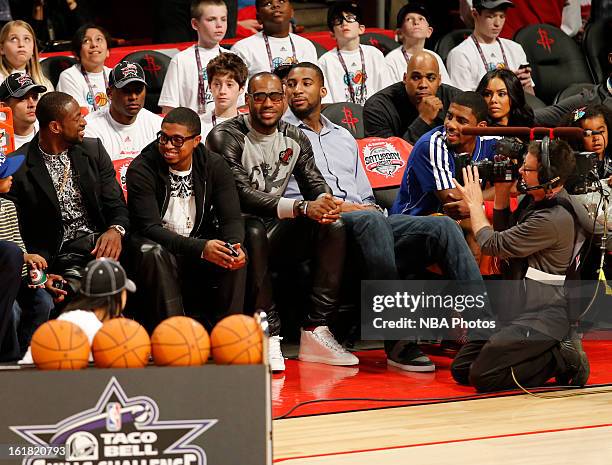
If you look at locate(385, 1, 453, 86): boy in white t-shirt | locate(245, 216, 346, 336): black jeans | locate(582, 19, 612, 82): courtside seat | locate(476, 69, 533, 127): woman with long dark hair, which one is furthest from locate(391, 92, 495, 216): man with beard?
locate(582, 19, 612, 82): courtside seat

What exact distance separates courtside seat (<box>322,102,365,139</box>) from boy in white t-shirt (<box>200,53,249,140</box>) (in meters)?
0.78

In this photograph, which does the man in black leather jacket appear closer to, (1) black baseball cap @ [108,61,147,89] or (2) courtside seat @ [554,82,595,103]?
(1) black baseball cap @ [108,61,147,89]

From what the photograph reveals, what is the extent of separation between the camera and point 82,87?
8008mm

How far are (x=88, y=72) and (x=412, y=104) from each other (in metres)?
2.43

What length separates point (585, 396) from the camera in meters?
5.45

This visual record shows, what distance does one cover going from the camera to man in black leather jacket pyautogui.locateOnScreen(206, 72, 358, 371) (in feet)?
20.0

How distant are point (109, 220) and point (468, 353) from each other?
6.88 feet

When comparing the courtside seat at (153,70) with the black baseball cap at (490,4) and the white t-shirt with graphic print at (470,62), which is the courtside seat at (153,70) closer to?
the white t-shirt with graphic print at (470,62)

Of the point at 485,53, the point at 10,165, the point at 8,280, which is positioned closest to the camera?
the point at 8,280

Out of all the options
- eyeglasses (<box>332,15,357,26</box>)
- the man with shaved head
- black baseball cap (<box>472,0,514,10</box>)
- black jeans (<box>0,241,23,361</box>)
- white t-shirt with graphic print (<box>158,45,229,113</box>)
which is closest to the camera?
black jeans (<box>0,241,23,361</box>)

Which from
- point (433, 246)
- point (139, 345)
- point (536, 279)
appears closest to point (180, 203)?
point (433, 246)

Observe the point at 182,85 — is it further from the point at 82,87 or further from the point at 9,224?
the point at 9,224

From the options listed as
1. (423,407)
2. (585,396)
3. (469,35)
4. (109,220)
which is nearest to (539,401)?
(585,396)

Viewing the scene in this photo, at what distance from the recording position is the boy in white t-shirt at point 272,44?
28.9ft
